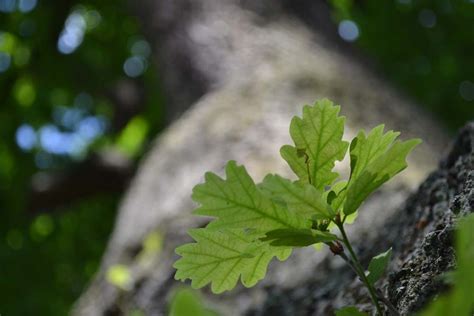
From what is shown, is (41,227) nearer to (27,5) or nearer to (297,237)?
(27,5)

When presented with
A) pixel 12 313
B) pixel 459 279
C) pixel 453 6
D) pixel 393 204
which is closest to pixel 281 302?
pixel 393 204

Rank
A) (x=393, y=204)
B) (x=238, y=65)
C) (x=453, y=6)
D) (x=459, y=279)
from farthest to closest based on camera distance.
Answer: (x=453, y=6)
(x=238, y=65)
(x=393, y=204)
(x=459, y=279)

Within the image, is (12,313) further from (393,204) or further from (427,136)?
(393,204)

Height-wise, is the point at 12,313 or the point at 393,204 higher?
the point at 393,204

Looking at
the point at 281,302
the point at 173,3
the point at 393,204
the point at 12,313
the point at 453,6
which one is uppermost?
the point at 453,6

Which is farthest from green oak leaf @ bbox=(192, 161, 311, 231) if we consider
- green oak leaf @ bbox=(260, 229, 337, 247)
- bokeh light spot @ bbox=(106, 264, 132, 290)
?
bokeh light spot @ bbox=(106, 264, 132, 290)
